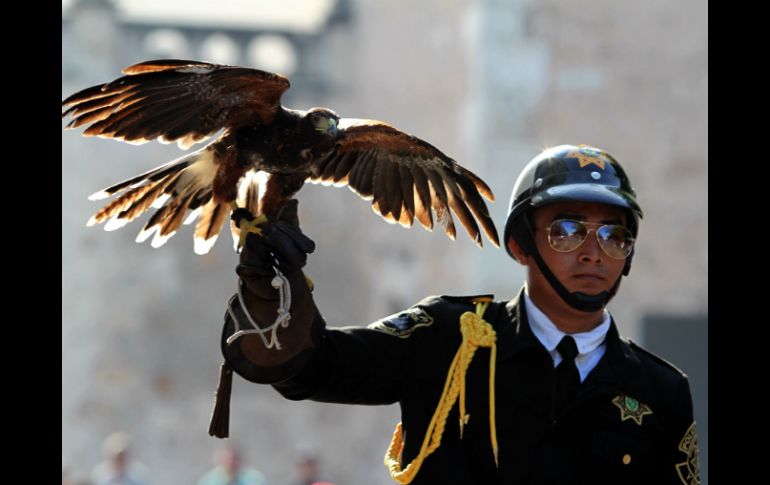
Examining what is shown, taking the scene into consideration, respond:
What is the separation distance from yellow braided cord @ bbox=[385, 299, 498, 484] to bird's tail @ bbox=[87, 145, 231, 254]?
0.78 metres

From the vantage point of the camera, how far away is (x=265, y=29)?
15.8 metres

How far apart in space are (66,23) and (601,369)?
12994mm

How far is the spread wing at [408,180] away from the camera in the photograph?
3422 mm

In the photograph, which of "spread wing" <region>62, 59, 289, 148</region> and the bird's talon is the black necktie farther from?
"spread wing" <region>62, 59, 289, 148</region>

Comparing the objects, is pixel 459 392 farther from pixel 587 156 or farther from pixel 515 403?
pixel 587 156

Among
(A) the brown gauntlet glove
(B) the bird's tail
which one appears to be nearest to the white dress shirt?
(A) the brown gauntlet glove

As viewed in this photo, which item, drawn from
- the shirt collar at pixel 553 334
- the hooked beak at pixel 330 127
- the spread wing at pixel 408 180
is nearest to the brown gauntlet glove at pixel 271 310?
the hooked beak at pixel 330 127

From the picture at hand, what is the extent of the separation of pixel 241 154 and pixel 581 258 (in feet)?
3.16

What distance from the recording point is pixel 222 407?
9.93 ft

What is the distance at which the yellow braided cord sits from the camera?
9.93 feet

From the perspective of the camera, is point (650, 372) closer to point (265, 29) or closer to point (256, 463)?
point (256, 463)

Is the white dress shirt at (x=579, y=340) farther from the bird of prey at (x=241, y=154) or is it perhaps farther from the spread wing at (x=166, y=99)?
the spread wing at (x=166, y=99)
